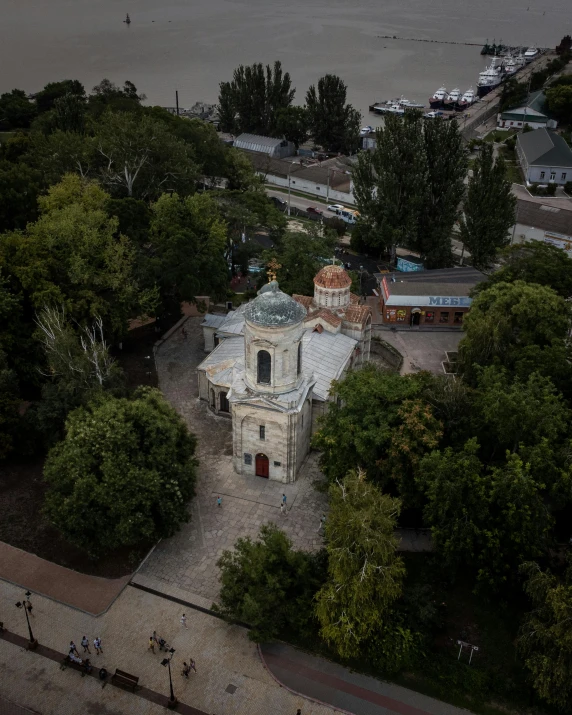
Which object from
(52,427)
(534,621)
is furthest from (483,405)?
(52,427)

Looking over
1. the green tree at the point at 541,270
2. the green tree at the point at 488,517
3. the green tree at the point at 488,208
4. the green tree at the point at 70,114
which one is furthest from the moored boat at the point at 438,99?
the green tree at the point at 488,517

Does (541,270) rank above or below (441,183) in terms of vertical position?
below

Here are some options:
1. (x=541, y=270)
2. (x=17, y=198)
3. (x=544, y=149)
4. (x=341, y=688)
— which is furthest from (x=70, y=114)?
(x=341, y=688)

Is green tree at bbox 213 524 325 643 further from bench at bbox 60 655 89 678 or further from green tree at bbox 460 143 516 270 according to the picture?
green tree at bbox 460 143 516 270

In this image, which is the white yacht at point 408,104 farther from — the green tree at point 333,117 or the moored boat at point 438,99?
the green tree at point 333,117

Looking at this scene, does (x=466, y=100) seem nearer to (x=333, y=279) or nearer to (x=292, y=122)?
(x=292, y=122)

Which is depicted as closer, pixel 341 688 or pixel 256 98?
pixel 341 688
